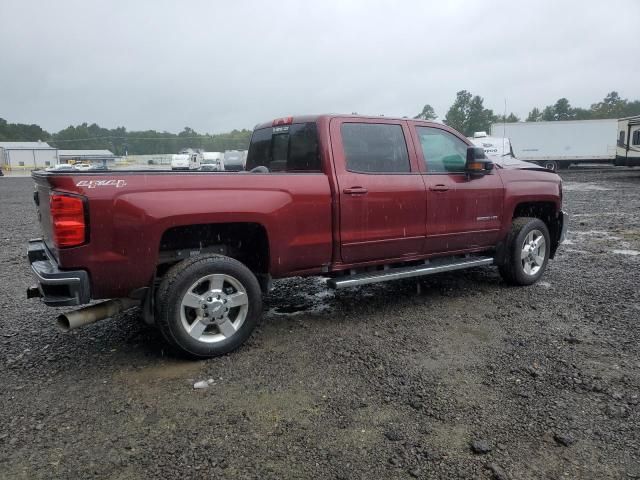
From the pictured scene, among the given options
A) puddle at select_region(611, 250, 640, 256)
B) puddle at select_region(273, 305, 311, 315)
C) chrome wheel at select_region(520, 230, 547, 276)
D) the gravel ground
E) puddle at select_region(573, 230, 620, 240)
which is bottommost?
the gravel ground

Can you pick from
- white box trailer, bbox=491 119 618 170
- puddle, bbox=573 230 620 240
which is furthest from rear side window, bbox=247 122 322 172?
white box trailer, bbox=491 119 618 170

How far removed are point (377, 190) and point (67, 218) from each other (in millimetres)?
2555

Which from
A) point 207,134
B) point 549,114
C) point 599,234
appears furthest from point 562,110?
point 599,234

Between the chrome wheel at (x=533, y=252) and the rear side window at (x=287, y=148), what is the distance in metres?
2.79

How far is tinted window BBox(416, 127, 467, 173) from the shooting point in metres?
5.11

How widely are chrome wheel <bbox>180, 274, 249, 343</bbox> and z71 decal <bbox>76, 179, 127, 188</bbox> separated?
2.92 ft

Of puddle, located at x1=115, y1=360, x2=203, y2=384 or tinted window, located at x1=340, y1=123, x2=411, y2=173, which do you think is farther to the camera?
tinted window, located at x1=340, y1=123, x2=411, y2=173

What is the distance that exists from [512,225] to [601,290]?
3.93ft

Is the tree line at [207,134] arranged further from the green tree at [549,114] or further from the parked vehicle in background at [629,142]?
the parked vehicle in background at [629,142]

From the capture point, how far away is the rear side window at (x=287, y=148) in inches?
181

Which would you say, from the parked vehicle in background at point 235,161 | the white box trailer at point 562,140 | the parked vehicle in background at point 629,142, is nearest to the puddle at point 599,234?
the parked vehicle in background at point 235,161

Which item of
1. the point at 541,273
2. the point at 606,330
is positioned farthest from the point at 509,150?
the point at 606,330

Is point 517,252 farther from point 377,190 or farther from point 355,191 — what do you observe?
point 355,191

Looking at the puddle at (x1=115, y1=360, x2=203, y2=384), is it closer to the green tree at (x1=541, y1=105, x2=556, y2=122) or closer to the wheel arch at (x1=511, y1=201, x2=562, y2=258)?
the wheel arch at (x1=511, y1=201, x2=562, y2=258)
